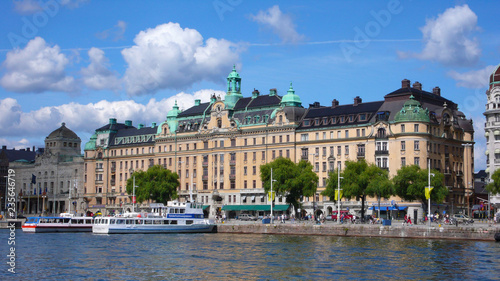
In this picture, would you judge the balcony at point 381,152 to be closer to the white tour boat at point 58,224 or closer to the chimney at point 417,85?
the chimney at point 417,85

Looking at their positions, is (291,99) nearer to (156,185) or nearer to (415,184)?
(156,185)

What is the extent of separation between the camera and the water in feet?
207

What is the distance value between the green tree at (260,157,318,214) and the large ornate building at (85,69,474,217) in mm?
11966

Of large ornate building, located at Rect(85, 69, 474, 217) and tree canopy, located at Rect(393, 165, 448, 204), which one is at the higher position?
large ornate building, located at Rect(85, 69, 474, 217)

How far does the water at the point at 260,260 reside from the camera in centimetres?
6300

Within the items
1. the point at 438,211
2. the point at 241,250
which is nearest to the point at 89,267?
the point at 241,250

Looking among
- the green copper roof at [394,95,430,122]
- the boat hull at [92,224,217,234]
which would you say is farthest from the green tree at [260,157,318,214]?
the green copper roof at [394,95,430,122]

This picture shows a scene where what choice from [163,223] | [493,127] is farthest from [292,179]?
[493,127]

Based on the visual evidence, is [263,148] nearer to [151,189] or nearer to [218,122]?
[218,122]

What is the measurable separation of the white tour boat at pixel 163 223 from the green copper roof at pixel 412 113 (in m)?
43.6

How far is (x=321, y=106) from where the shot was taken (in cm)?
16688

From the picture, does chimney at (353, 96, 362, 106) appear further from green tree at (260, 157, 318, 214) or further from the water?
the water

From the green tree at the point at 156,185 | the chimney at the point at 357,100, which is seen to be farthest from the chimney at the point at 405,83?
the green tree at the point at 156,185

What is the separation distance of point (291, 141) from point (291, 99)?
32.3 ft
